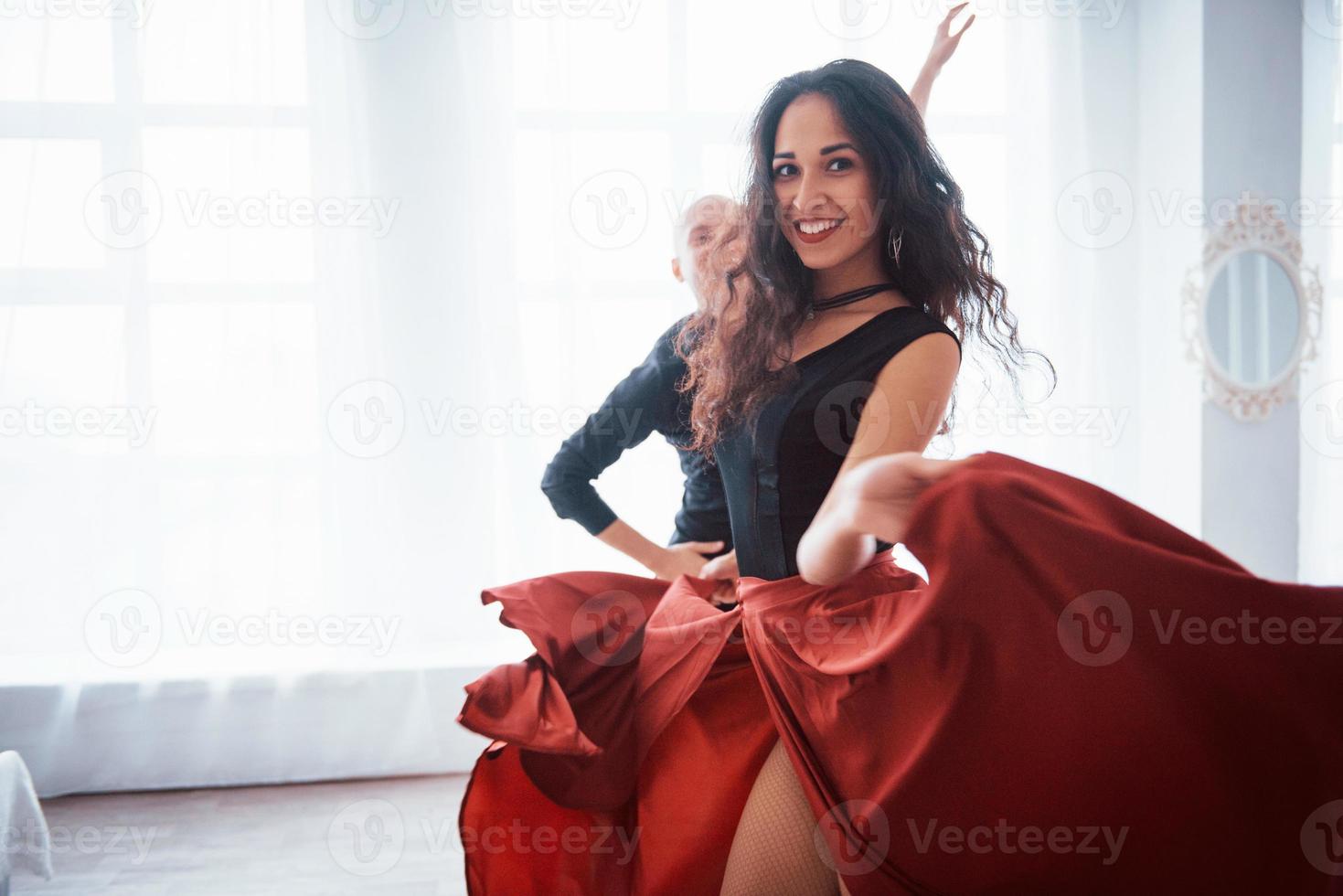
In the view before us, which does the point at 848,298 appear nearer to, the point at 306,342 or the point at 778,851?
the point at 778,851

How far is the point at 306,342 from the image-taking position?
2977 mm

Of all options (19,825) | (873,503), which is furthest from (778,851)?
(19,825)

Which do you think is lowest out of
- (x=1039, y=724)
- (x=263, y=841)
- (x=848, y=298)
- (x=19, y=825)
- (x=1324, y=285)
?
(x=263, y=841)

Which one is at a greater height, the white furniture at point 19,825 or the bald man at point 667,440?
the bald man at point 667,440

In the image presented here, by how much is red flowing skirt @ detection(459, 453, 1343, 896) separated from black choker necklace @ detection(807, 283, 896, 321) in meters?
0.43

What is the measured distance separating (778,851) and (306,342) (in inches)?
97.4

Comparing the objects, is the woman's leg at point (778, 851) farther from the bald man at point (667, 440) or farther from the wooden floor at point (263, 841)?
the wooden floor at point (263, 841)

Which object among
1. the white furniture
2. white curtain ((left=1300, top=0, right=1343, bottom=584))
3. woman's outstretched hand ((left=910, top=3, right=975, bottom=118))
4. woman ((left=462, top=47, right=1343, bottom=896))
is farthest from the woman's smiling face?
white curtain ((left=1300, top=0, right=1343, bottom=584))

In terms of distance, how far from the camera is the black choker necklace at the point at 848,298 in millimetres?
1335

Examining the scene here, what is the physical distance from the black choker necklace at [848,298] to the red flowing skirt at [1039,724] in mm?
428

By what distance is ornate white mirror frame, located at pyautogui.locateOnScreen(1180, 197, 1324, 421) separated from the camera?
3.16 meters

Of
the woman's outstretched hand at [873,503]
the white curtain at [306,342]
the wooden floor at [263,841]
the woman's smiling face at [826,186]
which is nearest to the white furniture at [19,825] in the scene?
the wooden floor at [263,841]

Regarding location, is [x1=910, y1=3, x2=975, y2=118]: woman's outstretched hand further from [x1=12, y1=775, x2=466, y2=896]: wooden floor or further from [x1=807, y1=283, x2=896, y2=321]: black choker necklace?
[x1=12, y1=775, x2=466, y2=896]: wooden floor

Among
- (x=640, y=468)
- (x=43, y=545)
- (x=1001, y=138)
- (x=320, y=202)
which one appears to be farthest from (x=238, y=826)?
(x=1001, y=138)
